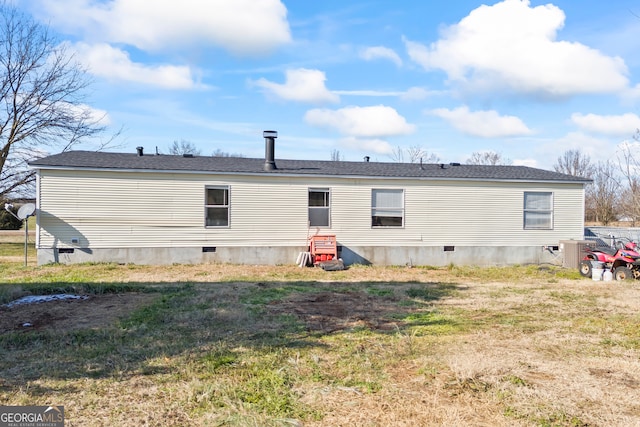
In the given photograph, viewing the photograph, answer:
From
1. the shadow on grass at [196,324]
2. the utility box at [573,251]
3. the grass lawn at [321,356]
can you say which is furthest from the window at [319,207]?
the utility box at [573,251]

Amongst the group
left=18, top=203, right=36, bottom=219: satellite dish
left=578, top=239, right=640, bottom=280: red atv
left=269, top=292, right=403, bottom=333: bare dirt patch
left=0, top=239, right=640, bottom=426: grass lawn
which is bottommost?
left=269, top=292, right=403, bottom=333: bare dirt patch

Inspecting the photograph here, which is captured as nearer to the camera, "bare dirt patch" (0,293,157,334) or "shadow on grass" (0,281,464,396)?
"shadow on grass" (0,281,464,396)

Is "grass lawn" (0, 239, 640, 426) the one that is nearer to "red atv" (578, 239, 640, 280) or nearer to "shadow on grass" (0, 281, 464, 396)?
"shadow on grass" (0, 281, 464, 396)

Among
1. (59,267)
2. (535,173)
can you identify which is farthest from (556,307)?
(59,267)

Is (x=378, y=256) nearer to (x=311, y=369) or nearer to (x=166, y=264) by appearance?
(x=166, y=264)

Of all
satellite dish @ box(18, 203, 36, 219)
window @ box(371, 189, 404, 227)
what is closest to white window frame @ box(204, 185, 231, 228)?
window @ box(371, 189, 404, 227)

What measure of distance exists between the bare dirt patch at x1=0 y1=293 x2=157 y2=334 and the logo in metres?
2.64

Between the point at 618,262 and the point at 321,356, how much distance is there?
10.4 metres

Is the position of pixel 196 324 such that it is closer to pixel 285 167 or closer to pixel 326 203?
pixel 326 203

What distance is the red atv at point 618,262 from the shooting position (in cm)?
1158

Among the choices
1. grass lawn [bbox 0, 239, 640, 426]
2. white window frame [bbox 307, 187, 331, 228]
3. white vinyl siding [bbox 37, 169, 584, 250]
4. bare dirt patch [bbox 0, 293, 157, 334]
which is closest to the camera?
grass lawn [bbox 0, 239, 640, 426]

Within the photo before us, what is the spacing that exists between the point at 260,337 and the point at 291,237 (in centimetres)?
862

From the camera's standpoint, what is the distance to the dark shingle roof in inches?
533

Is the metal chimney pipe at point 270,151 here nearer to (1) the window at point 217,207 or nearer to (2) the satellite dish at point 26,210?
(1) the window at point 217,207
